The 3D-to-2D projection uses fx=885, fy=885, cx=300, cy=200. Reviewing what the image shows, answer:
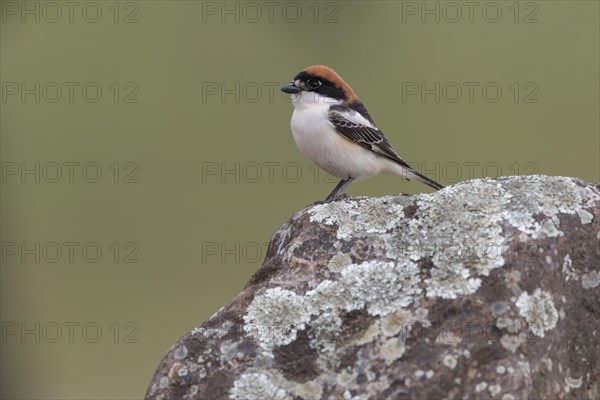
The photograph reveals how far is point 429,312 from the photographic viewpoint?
149 inches

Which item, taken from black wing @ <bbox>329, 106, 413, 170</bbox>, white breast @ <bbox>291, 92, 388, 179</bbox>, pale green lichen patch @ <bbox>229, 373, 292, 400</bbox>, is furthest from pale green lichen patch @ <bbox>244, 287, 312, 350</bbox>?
black wing @ <bbox>329, 106, 413, 170</bbox>

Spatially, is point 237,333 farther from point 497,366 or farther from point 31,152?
point 31,152

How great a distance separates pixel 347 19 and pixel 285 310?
Answer: 1302cm

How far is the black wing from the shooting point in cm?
745

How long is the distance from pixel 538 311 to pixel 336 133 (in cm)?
389

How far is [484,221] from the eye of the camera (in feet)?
13.5

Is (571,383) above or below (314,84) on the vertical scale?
below
